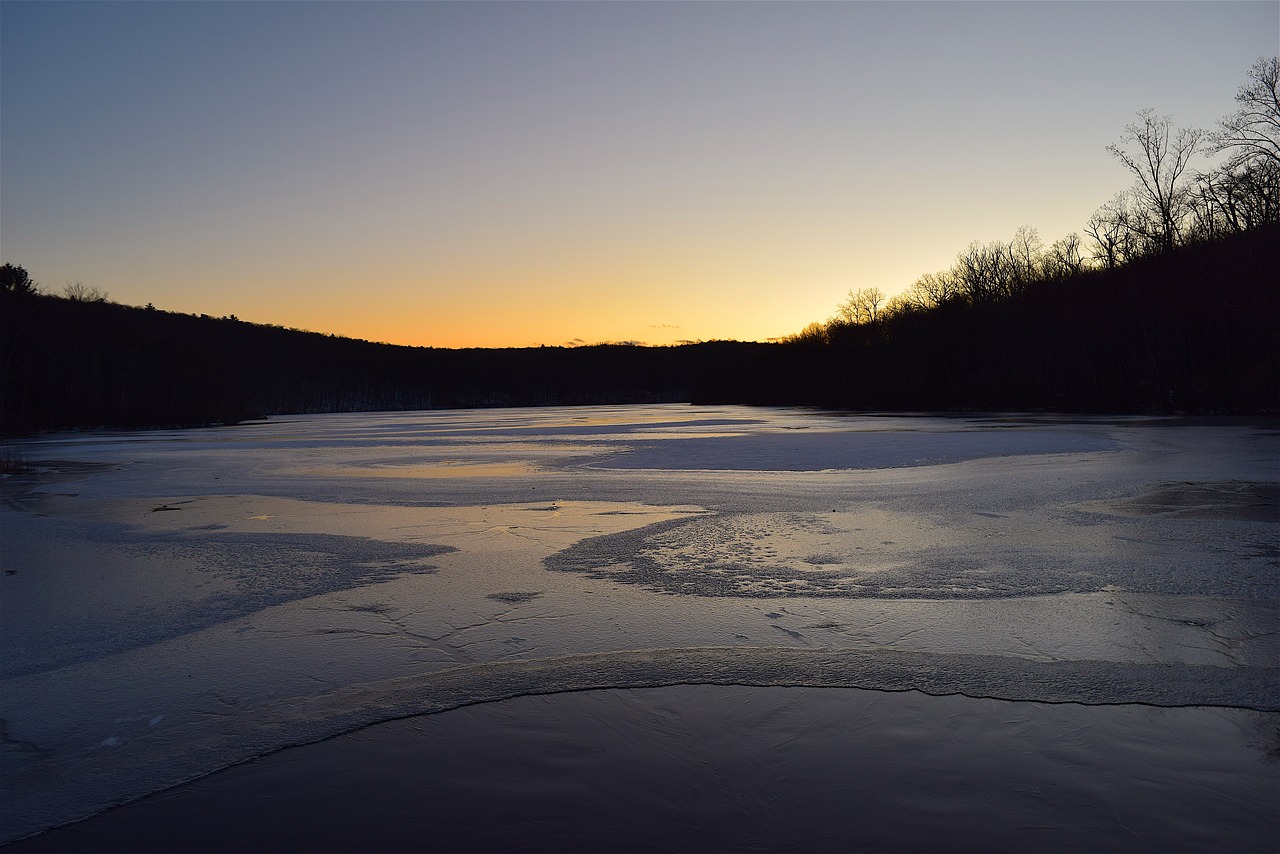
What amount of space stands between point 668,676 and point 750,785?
1.19 m

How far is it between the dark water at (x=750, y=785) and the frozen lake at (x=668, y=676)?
15mm

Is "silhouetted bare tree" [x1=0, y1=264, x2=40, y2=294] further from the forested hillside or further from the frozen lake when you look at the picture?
the frozen lake

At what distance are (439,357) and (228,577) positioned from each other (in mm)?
169428

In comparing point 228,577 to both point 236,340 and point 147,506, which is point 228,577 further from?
point 236,340

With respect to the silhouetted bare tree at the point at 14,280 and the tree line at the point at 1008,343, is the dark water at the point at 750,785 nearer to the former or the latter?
the tree line at the point at 1008,343

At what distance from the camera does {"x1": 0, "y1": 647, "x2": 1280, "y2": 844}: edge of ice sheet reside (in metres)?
3.09

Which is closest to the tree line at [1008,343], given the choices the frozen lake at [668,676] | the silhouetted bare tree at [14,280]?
the silhouetted bare tree at [14,280]

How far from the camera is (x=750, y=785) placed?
292cm

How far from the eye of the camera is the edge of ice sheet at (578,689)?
3092 mm

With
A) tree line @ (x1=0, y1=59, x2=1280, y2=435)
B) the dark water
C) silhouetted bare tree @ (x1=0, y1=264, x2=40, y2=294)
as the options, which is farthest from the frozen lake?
silhouetted bare tree @ (x1=0, y1=264, x2=40, y2=294)

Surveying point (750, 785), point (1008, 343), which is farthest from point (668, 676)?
point (1008, 343)

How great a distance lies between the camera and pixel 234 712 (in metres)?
3.70

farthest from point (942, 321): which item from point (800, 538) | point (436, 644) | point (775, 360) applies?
point (436, 644)

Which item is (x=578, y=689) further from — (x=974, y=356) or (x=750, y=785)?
(x=974, y=356)
